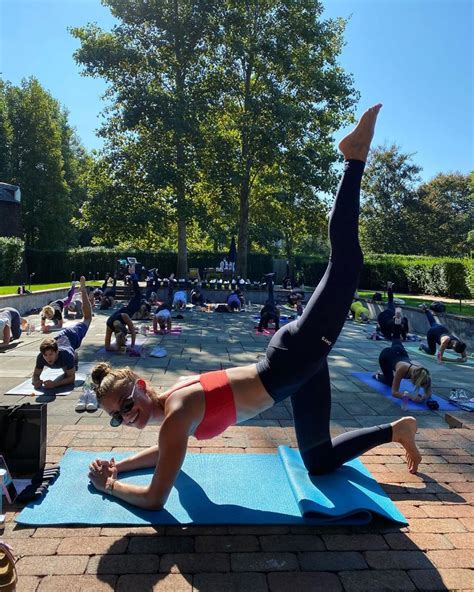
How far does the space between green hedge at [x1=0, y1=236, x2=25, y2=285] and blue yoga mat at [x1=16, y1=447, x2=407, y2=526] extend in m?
18.9

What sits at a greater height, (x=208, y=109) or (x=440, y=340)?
(x=208, y=109)

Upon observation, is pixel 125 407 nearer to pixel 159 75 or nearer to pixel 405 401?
pixel 405 401

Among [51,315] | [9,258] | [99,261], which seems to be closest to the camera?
[51,315]

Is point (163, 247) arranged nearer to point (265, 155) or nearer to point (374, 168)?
point (265, 155)

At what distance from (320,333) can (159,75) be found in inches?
889

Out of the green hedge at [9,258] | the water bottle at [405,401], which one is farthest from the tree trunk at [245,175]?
the water bottle at [405,401]

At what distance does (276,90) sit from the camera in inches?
928

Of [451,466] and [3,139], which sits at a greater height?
[3,139]

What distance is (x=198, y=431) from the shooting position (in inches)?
109

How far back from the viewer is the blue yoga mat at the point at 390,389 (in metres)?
6.13

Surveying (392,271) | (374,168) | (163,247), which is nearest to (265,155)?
(392,271)

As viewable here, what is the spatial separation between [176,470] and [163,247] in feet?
122

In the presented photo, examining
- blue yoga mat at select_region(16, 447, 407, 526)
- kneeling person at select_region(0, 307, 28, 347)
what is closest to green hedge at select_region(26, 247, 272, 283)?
kneeling person at select_region(0, 307, 28, 347)

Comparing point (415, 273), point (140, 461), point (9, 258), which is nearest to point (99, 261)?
point (9, 258)
